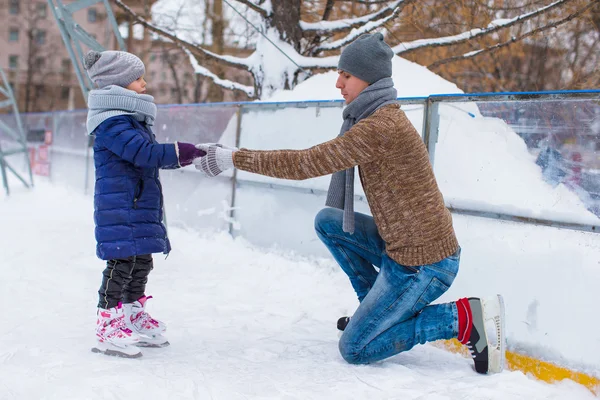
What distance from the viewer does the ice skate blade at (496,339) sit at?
288 centimetres

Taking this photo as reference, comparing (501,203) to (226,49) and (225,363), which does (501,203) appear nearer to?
(225,363)

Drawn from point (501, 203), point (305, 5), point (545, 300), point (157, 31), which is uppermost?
point (305, 5)

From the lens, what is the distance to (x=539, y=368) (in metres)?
3.10

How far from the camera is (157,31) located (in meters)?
8.95

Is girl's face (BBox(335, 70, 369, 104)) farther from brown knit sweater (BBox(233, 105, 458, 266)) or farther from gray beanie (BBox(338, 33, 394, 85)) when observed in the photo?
brown knit sweater (BBox(233, 105, 458, 266))

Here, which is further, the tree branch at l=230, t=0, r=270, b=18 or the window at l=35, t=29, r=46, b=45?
the window at l=35, t=29, r=46, b=45

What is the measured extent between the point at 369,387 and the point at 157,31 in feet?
24.5

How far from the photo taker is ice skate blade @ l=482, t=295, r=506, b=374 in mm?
2875

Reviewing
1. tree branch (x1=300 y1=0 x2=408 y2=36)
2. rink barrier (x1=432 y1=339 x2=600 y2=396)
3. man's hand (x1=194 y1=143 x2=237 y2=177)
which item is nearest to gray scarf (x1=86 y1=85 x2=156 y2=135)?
man's hand (x1=194 y1=143 x2=237 y2=177)

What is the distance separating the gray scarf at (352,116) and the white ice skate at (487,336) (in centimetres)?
73

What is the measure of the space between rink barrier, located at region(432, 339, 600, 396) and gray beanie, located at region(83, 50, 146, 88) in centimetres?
223

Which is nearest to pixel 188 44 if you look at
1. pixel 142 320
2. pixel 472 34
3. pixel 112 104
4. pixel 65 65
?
pixel 472 34

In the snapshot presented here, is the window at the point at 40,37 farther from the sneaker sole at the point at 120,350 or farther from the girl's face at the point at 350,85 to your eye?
the girl's face at the point at 350,85

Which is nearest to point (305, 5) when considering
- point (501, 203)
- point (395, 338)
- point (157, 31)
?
point (157, 31)
